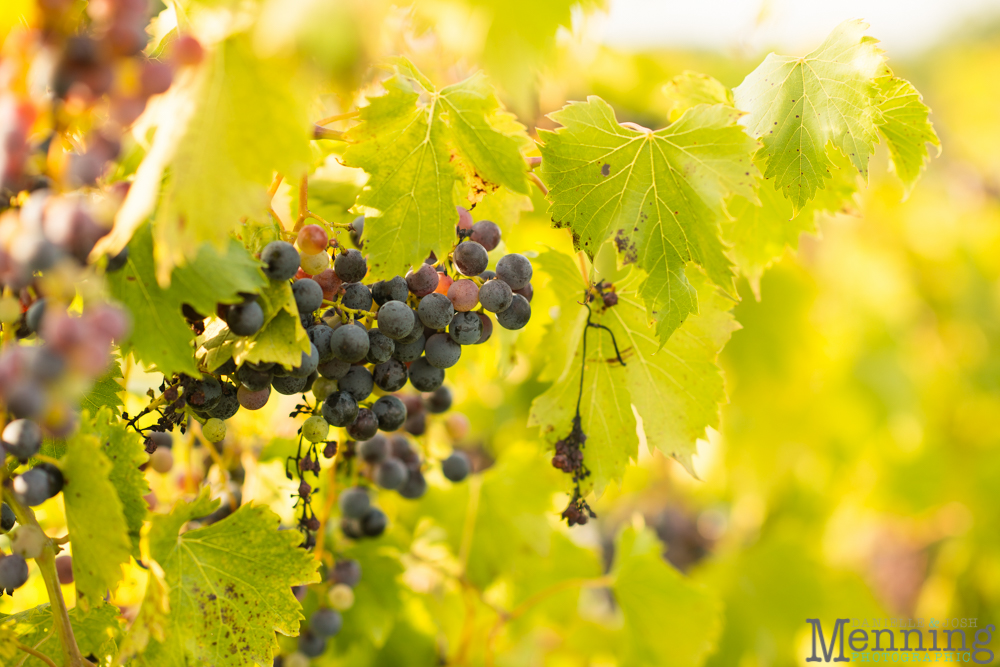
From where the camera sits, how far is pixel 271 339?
0.58 meters

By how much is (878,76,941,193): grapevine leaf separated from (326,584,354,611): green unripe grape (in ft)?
3.07

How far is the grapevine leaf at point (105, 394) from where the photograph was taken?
67 centimetres

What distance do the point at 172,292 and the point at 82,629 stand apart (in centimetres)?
39

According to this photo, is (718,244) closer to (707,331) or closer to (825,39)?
(707,331)

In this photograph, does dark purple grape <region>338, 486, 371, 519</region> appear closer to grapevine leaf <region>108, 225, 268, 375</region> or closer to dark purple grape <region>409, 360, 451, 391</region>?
dark purple grape <region>409, 360, 451, 391</region>

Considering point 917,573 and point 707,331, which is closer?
point 707,331

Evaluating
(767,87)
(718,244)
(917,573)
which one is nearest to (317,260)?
(718,244)

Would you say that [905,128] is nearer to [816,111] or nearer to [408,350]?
[816,111]

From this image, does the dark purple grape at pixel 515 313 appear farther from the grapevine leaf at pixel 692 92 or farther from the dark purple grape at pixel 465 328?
the grapevine leaf at pixel 692 92

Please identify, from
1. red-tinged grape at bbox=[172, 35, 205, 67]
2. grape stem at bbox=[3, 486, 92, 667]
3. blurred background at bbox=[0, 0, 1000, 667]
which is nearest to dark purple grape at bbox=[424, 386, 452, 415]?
blurred background at bbox=[0, 0, 1000, 667]

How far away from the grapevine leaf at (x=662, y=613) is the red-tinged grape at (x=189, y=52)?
107 cm

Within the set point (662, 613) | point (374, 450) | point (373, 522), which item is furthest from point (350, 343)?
point (662, 613)

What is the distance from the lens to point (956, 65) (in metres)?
5.68

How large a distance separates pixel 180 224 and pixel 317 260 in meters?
0.21
